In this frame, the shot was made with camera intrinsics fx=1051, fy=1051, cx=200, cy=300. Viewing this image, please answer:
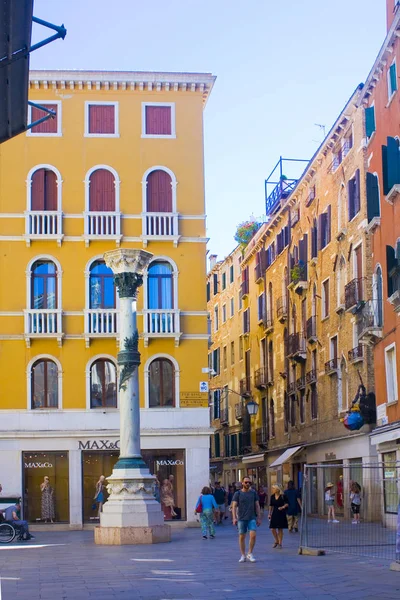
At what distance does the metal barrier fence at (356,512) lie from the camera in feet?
58.4

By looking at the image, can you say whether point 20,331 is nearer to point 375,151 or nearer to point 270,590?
point 375,151

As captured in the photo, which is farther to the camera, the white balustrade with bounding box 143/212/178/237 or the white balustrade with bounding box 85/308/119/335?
the white balustrade with bounding box 143/212/178/237

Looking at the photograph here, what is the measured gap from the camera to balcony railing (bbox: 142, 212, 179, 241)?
3641 cm

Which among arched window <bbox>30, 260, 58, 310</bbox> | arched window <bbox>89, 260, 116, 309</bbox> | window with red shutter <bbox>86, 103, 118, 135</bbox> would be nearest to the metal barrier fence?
arched window <bbox>89, 260, 116, 309</bbox>

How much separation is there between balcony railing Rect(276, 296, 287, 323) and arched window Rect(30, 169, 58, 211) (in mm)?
17447

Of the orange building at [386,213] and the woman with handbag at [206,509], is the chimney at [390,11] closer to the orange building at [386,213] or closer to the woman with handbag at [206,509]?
the orange building at [386,213]

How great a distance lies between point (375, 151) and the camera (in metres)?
33.0

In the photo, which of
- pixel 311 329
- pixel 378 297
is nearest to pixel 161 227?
pixel 378 297

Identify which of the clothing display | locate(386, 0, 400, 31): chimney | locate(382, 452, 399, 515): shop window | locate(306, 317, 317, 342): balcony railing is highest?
locate(386, 0, 400, 31): chimney

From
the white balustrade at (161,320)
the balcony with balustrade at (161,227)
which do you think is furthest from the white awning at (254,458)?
the balcony with balustrade at (161,227)

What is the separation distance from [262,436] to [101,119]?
25649mm

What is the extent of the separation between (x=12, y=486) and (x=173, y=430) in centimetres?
566

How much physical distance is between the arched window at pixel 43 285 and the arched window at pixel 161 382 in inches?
160

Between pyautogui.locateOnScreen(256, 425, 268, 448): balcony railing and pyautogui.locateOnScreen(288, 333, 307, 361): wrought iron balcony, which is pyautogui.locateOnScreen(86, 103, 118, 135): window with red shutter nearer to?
pyautogui.locateOnScreen(288, 333, 307, 361): wrought iron balcony
